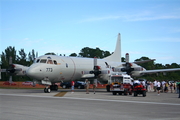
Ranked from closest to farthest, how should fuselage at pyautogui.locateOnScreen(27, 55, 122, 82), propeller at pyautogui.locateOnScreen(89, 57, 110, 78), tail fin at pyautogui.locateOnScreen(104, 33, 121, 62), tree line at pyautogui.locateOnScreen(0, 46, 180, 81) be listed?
fuselage at pyautogui.locateOnScreen(27, 55, 122, 82) → propeller at pyautogui.locateOnScreen(89, 57, 110, 78) → tail fin at pyautogui.locateOnScreen(104, 33, 121, 62) → tree line at pyautogui.locateOnScreen(0, 46, 180, 81)

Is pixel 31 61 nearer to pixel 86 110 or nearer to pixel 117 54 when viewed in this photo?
pixel 117 54

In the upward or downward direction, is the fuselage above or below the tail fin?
below

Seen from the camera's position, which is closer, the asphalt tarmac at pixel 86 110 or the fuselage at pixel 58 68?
the asphalt tarmac at pixel 86 110

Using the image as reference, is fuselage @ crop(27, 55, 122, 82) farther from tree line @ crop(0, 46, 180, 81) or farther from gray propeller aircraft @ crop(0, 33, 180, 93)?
tree line @ crop(0, 46, 180, 81)

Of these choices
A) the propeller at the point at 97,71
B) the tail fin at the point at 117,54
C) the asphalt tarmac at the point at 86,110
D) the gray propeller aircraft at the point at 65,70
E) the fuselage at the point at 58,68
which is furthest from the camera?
the tail fin at the point at 117,54

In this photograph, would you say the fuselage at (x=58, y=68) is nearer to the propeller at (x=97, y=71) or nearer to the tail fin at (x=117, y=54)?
the propeller at (x=97, y=71)

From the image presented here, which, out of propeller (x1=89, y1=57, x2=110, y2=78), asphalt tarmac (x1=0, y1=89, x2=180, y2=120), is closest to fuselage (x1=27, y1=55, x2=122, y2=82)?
propeller (x1=89, y1=57, x2=110, y2=78)

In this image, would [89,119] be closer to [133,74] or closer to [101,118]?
[101,118]

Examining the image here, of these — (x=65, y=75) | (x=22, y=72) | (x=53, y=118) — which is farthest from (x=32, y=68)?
(x=53, y=118)

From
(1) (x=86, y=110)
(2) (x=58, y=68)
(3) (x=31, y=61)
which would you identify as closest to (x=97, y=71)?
(2) (x=58, y=68)

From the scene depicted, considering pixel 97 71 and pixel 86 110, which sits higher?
pixel 97 71

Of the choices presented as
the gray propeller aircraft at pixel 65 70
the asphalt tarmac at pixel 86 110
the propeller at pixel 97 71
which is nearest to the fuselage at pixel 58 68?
the gray propeller aircraft at pixel 65 70

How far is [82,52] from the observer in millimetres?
126562

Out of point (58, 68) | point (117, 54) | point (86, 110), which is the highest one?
point (117, 54)
